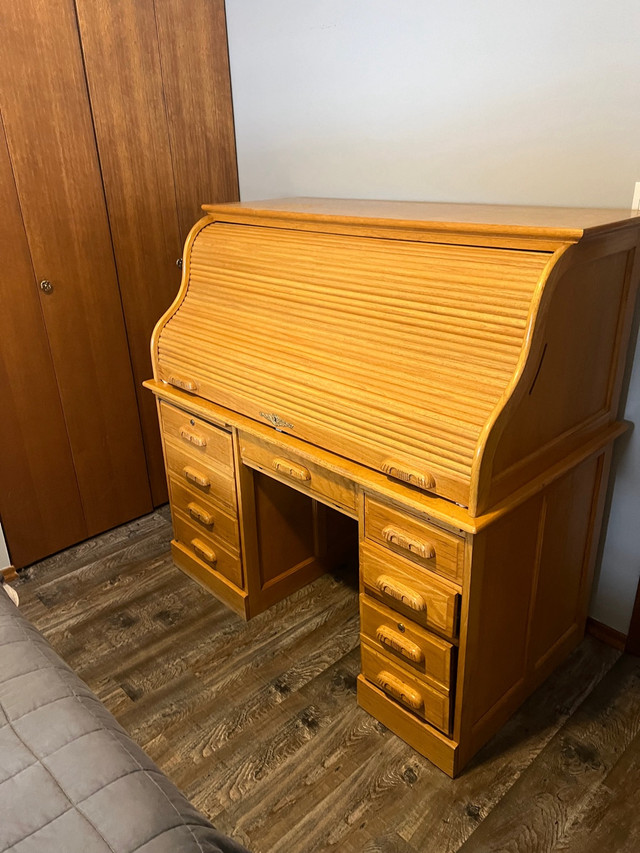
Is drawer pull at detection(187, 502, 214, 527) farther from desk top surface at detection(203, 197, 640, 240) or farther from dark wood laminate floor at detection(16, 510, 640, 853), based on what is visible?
desk top surface at detection(203, 197, 640, 240)

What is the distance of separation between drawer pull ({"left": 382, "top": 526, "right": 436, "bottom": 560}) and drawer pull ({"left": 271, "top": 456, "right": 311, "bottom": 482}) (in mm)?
286

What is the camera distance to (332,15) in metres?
2.09

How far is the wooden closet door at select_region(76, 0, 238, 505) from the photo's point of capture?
87.4 inches

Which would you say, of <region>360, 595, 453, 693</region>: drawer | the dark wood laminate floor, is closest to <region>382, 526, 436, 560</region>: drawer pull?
<region>360, 595, 453, 693</region>: drawer

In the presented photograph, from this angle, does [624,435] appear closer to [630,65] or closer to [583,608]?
[583,608]

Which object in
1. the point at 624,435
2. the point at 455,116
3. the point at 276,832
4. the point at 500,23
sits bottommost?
the point at 276,832

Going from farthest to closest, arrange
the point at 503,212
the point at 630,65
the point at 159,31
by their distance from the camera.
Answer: the point at 159,31 < the point at 503,212 < the point at 630,65

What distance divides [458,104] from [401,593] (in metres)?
1.40

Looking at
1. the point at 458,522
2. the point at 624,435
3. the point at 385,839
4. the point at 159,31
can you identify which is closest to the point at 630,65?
the point at 624,435

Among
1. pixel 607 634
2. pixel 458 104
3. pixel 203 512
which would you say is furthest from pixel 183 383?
pixel 607 634

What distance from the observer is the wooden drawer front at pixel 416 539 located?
1377 millimetres

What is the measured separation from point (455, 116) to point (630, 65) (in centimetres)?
50

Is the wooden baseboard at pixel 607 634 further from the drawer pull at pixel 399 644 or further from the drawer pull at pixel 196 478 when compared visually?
the drawer pull at pixel 196 478

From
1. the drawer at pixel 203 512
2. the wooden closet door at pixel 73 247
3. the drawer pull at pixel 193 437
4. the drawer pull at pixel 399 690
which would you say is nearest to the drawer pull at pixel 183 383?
the drawer pull at pixel 193 437
